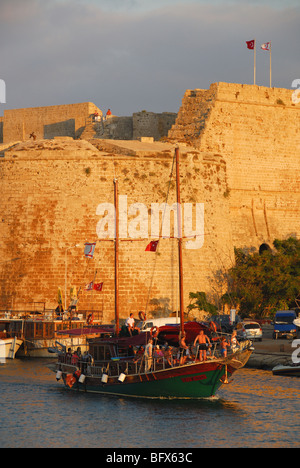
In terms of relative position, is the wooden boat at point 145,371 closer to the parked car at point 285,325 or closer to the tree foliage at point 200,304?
Result: the parked car at point 285,325

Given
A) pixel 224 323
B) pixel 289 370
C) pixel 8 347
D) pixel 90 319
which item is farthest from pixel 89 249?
pixel 289 370

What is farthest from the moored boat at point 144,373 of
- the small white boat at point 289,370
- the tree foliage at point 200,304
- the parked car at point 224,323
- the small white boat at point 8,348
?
the tree foliage at point 200,304

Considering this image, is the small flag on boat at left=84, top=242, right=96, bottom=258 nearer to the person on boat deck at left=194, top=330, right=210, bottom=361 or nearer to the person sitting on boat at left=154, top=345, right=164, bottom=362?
the person sitting on boat at left=154, top=345, right=164, bottom=362

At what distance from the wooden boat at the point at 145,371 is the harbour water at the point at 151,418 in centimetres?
32

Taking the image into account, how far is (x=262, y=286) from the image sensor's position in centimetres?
4156

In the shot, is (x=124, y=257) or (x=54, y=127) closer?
(x=124, y=257)

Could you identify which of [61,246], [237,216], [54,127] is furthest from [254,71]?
[61,246]

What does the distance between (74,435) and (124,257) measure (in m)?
20.6

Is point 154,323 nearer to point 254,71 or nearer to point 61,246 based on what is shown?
point 61,246

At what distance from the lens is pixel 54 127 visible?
176 ft

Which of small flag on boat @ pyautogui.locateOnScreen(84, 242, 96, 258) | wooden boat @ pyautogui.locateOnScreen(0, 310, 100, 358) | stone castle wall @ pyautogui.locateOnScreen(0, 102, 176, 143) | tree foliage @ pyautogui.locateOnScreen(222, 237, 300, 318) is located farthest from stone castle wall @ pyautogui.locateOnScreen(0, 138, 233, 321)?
stone castle wall @ pyautogui.locateOnScreen(0, 102, 176, 143)

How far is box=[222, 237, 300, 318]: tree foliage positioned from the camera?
135ft
